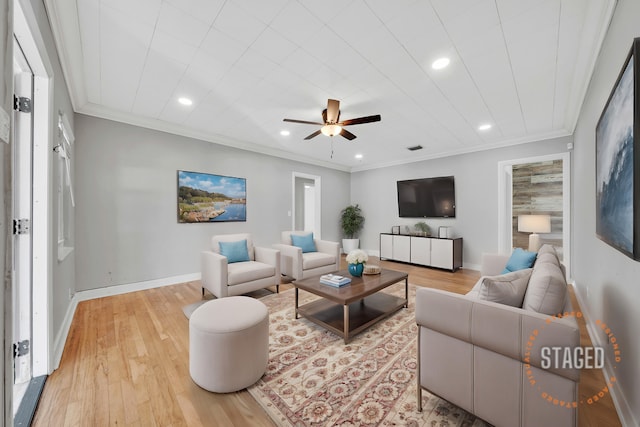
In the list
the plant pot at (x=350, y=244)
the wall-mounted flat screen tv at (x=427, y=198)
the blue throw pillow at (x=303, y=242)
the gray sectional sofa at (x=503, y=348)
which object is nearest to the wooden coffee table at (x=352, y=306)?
the gray sectional sofa at (x=503, y=348)

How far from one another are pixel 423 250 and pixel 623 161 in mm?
4317

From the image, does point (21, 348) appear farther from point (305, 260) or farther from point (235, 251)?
point (305, 260)

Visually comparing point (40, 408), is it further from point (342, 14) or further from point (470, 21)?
point (470, 21)

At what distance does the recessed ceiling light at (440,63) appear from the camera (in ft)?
7.61

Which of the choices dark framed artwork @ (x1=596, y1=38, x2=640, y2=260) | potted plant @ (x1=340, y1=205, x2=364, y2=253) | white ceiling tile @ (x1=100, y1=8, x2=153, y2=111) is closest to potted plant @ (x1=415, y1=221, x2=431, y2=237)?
potted plant @ (x1=340, y1=205, x2=364, y2=253)

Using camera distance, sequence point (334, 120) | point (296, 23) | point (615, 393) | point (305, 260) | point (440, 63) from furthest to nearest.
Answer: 1. point (305, 260)
2. point (334, 120)
3. point (440, 63)
4. point (296, 23)
5. point (615, 393)

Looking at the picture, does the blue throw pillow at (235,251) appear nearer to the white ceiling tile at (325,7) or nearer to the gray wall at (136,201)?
the gray wall at (136,201)

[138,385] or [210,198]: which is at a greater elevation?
[210,198]

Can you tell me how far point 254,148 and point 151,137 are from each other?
1733 millimetres

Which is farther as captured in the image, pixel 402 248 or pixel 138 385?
pixel 402 248

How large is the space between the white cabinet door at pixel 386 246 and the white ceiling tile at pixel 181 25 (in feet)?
16.9

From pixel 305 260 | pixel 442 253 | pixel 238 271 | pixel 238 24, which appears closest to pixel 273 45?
pixel 238 24

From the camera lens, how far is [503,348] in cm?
115

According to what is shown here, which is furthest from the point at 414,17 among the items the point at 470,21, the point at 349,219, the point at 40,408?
the point at 349,219
